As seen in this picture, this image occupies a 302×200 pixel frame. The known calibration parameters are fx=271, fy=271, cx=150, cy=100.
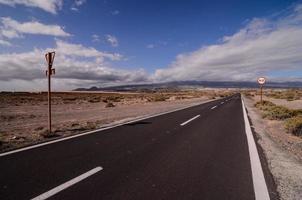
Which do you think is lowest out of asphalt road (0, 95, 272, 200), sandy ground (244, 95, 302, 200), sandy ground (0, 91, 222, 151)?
sandy ground (0, 91, 222, 151)

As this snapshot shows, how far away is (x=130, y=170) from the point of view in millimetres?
5887

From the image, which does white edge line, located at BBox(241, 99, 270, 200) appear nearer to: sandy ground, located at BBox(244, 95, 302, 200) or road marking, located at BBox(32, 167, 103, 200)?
sandy ground, located at BBox(244, 95, 302, 200)

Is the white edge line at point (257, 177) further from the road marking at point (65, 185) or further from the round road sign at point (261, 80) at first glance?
the round road sign at point (261, 80)

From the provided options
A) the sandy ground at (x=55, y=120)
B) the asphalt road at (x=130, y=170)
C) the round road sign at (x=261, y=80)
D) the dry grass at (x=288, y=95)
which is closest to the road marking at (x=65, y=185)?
the asphalt road at (x=130, y=170)

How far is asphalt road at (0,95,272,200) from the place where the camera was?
464cm

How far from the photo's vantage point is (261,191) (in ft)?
16.0

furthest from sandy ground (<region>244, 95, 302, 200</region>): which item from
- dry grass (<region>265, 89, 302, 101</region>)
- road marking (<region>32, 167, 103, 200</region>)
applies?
dry grass (<region>265, 89, 302, 101</region>)

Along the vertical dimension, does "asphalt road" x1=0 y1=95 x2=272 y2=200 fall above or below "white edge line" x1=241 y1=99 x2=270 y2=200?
above

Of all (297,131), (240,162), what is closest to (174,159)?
(240,162)

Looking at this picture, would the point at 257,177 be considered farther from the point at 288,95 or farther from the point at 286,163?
the point at 288,95

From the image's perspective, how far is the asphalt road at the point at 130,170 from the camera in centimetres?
464

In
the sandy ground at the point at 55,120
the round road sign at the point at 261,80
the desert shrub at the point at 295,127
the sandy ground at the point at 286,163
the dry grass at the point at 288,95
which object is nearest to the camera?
the sandy ground at the point at 286,163

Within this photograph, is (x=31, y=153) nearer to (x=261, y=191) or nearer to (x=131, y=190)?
(x=131, y=190)

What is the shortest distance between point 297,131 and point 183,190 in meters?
9.71
